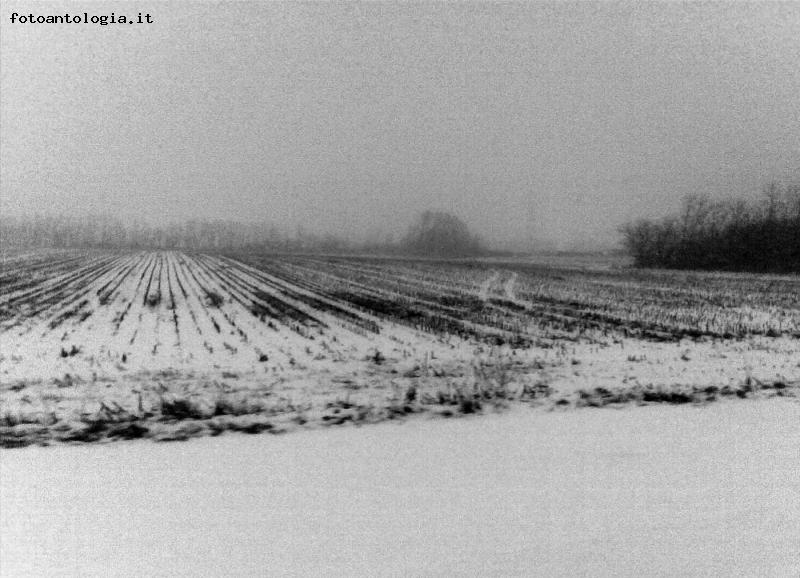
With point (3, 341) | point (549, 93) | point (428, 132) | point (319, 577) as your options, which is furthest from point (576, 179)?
point (3, 341)

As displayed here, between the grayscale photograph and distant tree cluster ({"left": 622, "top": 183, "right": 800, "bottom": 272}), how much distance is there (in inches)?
0.9

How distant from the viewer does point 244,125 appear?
4188 mm

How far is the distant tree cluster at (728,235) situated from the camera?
4336mm

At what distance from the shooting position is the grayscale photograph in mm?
3271

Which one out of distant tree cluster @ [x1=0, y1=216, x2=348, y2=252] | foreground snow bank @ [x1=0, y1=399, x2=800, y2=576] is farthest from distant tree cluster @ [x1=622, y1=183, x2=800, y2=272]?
distant tree cluster @ [x1=0, y1=216, x2=348, y2=252]

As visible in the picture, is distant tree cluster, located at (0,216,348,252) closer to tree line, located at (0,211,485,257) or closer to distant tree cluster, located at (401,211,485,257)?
tree line, located at (0,211,485,257)

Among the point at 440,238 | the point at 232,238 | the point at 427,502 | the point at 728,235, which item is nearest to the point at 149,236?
the point at 232,238

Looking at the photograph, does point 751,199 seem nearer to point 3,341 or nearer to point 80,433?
point 80,433

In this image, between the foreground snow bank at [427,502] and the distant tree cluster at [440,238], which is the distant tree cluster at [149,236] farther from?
the foreground snow bank at [427,502]

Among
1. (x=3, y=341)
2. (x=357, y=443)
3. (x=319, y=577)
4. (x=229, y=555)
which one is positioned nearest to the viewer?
(x=319, y=577)

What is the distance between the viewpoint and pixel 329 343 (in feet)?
13.9

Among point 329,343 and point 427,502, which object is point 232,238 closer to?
point 329,343

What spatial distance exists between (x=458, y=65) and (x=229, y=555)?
389 cm

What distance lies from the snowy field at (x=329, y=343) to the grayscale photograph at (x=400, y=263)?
0.02 m
